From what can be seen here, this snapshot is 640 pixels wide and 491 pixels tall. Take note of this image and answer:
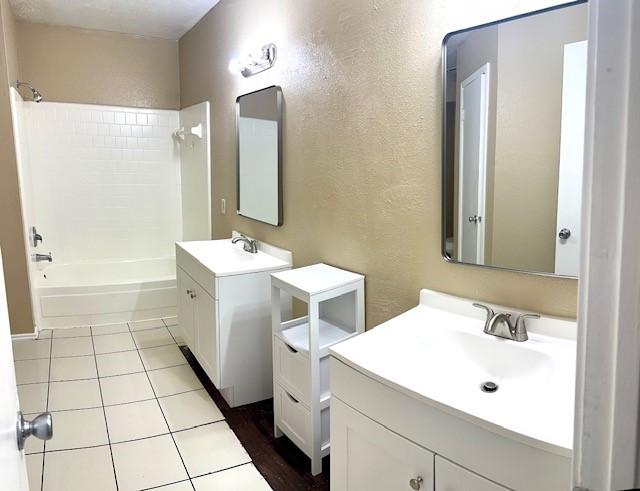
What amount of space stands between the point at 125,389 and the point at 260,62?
217cm

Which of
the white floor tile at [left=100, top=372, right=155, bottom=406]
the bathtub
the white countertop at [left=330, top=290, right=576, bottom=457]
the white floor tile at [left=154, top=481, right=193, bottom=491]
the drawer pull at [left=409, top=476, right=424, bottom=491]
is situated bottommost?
the white floor tile at [left=154, top=481, right=193, bottom=491]

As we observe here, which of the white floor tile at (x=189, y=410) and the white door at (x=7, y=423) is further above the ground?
the white door at (x=7, y=423)

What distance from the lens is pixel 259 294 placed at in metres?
2.54

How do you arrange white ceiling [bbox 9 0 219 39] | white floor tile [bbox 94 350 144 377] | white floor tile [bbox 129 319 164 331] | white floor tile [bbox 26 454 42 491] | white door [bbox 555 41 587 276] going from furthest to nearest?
1. white floor tile [bbox 129 319 164 331]
2. white ceiling [bbox 9 0 219 39]
3. white floor tile [bbox 94 350 144 377]
4. white floor tile [bbox 26 454 42 491]
5. white door [bbox 555 41 587 276]

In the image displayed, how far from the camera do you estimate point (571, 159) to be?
1299mm

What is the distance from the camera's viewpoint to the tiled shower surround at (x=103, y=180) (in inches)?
168

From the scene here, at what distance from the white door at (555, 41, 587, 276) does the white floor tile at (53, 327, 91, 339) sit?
360 cm

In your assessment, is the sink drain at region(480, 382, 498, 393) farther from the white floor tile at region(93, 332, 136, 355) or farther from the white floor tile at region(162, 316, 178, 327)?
the white floor tile at region(162, 316, 178, 327)

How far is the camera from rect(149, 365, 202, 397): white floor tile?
277 cm

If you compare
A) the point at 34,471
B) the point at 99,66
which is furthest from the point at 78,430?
the point at 99,66

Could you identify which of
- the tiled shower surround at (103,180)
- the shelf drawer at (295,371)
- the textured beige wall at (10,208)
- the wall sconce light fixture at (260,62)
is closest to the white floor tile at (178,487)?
the shelf drawer at (295,371)

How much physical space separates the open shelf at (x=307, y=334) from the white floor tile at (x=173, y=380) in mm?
946

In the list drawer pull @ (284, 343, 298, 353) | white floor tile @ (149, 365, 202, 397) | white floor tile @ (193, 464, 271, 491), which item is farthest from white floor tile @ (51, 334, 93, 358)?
drawer pull @ (284, 343, 298, 353)

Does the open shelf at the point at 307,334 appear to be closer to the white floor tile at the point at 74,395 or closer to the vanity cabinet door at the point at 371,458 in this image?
the vanity cabinet door at the point at 371,458
